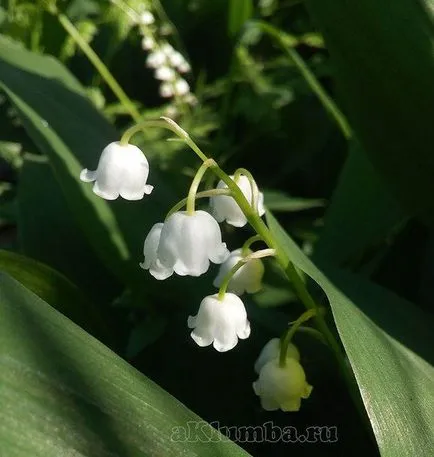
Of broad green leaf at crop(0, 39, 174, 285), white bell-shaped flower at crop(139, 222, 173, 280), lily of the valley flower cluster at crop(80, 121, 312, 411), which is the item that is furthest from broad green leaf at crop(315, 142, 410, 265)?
white bell-shaped flower at crop(139, 222, 173, 280)

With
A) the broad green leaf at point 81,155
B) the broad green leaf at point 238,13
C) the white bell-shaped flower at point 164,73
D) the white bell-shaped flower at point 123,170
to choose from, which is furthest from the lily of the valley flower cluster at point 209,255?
the broad green leaf at point 238,13

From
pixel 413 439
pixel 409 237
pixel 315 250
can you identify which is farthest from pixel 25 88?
pixel 413 439

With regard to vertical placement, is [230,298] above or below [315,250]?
below

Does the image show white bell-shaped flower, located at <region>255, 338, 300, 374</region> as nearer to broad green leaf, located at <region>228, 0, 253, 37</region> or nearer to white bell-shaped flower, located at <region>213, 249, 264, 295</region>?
white bell-shaped flower, located at <region>213, 249, 264, 295</region>

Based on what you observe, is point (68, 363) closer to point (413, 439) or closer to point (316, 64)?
point (413, 439)

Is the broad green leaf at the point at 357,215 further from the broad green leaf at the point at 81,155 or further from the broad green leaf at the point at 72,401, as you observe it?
the broad green leaf at the point at 72,401

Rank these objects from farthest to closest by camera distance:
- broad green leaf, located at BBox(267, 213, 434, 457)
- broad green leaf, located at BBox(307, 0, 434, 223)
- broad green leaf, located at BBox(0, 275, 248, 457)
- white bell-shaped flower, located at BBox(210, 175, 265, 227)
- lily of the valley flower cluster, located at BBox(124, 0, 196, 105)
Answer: lily of the valley flower cluster, located at BBox(124, 0, 196, 105) → broad green leaf, located at BBox(307, 0, 434, 223) → white bell-shaped flower, located at BBox(210, 175, 265, 227) → broad green leaf, located at BBox(267, 213, 434, 457) → broad green leaf, located at BBox(0, 275, 248, 457)
